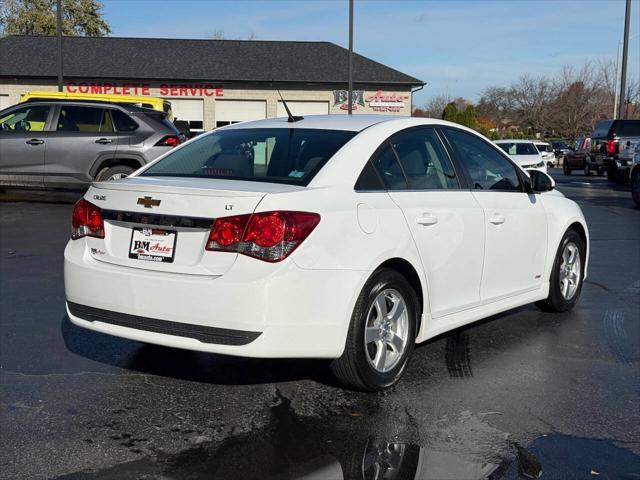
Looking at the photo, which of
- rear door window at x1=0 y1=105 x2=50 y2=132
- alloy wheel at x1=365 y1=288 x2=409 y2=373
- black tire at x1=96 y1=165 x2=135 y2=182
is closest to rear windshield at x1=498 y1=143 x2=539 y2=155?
black tire at x1=96 y1=165 x2=135 y2=182

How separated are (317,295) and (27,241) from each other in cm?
757

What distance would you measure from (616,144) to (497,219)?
22500 millimetres

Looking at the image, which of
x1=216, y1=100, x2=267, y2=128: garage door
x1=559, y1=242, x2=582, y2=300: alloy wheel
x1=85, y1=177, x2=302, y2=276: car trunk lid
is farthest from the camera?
x1=216, y1=100, x2=267, y2=128: garage door

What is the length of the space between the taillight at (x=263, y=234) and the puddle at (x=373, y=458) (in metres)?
0.91

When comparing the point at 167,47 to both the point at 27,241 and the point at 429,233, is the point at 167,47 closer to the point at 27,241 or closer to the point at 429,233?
the point at 27,241

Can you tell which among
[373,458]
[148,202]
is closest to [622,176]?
[148,202]

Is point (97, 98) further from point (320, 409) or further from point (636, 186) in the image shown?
point (320, 409)

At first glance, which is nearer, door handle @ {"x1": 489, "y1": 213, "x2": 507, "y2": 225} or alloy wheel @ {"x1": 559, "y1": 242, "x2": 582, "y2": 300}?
door handle @ {"x1": 489, "y1": 213, "x2": 507, "y2": 225}

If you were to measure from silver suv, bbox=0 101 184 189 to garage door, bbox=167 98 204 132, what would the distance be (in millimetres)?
25887

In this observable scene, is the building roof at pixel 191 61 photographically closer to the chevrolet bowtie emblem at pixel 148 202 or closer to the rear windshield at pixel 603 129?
the rear windshield at pixel 603 129

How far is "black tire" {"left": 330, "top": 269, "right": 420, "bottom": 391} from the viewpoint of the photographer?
14.1ft

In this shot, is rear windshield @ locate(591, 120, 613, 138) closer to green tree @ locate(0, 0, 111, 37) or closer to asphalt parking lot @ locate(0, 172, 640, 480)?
asphalt parking lot @ locate(0, 172, 640, 480)

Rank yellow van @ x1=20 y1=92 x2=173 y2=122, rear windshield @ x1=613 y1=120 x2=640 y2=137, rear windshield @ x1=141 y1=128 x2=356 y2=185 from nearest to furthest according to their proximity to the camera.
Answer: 1. rear windshield @ x1=141 y1=128 x2=356 y2=185
2. yellow van @ x1=20 y1=92 x2=173 y2=122
3. rear windshield @ x1=613 y1=120 x2=640 y2=137

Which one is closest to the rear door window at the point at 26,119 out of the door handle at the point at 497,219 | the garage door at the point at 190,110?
the door handle at the point at 497,219
